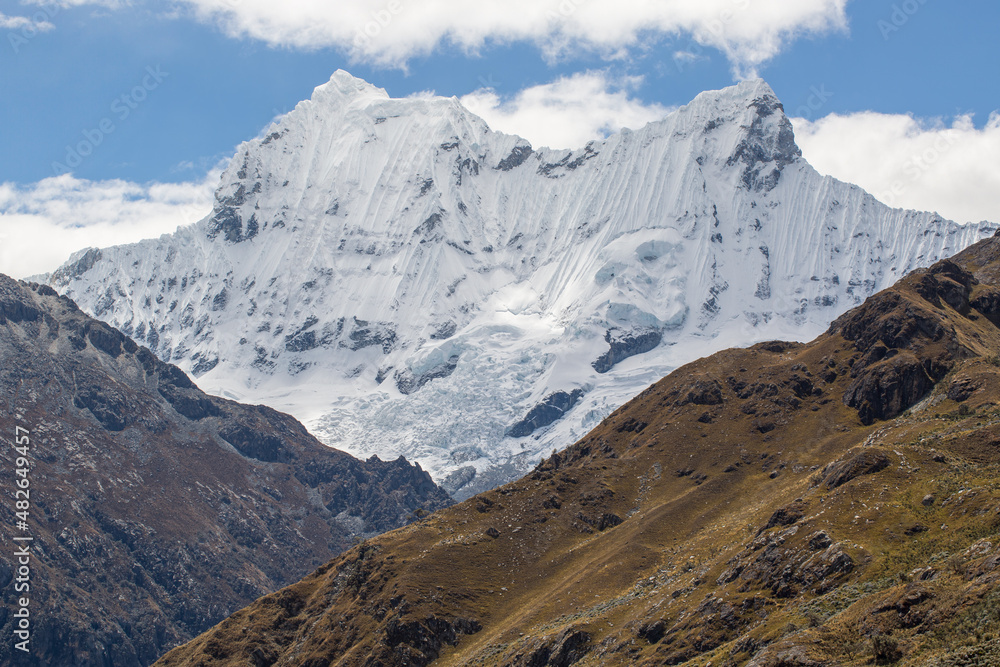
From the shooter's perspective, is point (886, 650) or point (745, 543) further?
point (745, 543)

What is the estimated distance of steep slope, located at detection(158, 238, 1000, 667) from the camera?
78.2m

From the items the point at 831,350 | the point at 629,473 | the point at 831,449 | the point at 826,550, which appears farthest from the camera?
the point at 831,350

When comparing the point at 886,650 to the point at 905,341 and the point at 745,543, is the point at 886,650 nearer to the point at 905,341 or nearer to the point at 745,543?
the point at 745,543

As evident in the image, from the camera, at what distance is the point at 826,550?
92375 mm

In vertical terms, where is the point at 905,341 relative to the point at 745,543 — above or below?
above

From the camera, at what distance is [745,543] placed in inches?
4422

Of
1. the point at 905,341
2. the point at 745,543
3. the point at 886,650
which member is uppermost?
the point at 905,341

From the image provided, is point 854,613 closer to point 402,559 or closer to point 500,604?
point 500,604

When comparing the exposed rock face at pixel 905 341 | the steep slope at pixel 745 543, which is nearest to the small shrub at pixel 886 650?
the steep slope at pixel 745 543

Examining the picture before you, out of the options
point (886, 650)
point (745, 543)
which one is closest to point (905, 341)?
point (745, 543)

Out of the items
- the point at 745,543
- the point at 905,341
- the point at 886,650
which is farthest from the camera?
the point at 905,341

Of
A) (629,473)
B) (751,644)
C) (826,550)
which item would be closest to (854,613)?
(751,644)

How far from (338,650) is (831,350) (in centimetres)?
10904

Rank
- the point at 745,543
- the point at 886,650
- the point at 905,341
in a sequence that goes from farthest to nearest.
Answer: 1. the point at 905,341
2. the point at 745,543
3. the point at 886,650
